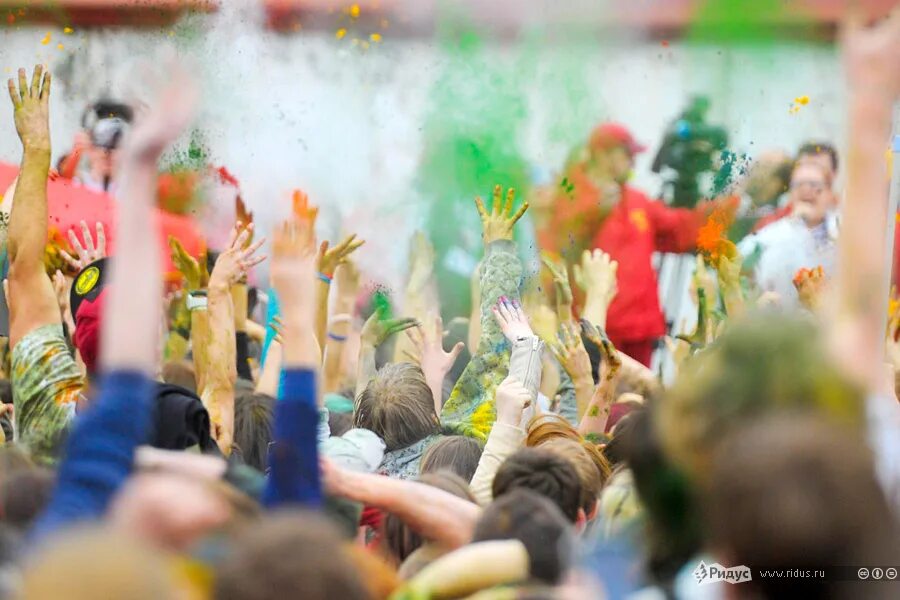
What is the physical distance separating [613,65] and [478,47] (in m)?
0.76

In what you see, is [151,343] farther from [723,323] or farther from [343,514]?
[723,323]

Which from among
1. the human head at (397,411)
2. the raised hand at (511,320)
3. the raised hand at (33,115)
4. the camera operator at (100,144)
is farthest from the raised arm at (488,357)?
the camera operator at (100,144)

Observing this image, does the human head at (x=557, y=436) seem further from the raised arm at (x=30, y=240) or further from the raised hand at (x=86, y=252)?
the raised hand at (x=86, y=252)

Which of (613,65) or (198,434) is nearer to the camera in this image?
(198,434)

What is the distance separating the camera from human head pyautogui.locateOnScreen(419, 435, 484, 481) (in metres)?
3.29

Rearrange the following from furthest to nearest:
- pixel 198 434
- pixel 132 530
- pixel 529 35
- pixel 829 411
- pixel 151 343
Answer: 1. pixel 529 35
2. pixel 198 434
3. pixel 151 343
4. pixel 132 530
5. pixel 829 411

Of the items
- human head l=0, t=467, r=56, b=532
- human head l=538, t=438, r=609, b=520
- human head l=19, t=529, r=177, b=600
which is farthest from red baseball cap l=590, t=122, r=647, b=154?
human head l=19, t=529, r=177, b=600

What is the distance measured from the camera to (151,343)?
200 cm

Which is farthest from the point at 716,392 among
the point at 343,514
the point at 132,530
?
the point at 343,514

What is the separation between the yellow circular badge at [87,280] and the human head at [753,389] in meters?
2.11

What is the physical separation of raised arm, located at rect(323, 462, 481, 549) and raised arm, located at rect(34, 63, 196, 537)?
1.42ft

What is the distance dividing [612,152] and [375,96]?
138cm

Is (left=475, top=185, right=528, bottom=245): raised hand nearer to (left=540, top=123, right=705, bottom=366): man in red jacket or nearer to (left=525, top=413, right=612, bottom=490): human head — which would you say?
(left=525, top=413, right=612, bottom=490): human head

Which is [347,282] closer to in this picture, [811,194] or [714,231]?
[714,231]
